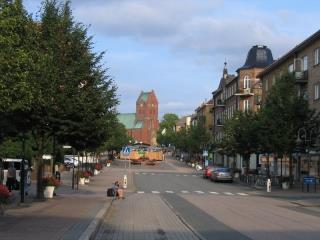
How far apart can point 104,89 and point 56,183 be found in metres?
5.66

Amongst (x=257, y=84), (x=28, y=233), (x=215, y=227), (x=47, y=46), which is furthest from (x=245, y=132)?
(x=28, y=233)

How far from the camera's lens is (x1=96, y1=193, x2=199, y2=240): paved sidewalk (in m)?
16.8

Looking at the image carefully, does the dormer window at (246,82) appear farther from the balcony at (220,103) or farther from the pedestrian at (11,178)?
the pedestrian at (11,178)

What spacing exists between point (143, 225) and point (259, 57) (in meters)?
84.3

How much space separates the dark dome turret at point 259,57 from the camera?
100500 mm

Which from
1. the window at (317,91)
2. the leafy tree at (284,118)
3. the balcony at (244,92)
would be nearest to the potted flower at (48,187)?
the leafy tree at (284,118)

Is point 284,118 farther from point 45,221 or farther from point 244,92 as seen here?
point 244,92

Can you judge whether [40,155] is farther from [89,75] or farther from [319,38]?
[319,38]

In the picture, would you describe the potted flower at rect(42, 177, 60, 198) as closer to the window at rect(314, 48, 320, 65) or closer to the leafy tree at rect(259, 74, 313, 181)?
the leafy tree at rect(259, 74, 313, 181)

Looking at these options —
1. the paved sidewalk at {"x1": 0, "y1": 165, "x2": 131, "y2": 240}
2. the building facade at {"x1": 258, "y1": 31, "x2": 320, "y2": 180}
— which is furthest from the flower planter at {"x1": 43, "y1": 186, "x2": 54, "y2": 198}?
the building facade at {"x1": 258, "y1": 31, "x2": 320, "y2": 180}

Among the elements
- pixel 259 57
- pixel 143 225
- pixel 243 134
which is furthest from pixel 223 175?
pixel 143 225

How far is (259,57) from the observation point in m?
102

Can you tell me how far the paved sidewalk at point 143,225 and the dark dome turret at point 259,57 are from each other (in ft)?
246

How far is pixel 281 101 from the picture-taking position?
51031 millimetres
